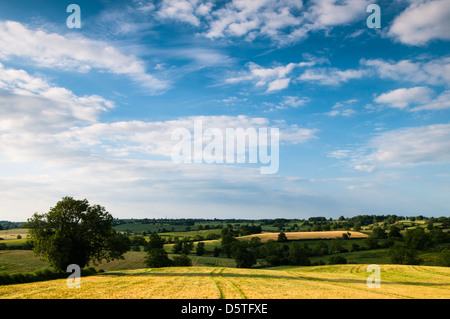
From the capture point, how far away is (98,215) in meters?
49.5

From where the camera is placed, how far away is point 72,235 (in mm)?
46875

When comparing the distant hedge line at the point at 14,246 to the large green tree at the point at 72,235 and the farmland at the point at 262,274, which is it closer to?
the farmland at the point at 262,274

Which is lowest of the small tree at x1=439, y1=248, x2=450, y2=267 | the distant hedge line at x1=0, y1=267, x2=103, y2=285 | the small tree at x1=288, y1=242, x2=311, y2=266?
the small tree at x1=288, y1=242, x2=311, y2=266

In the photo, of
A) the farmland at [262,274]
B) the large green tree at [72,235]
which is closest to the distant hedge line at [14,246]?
the farmland at [262,274]

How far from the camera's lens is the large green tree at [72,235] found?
144 ft

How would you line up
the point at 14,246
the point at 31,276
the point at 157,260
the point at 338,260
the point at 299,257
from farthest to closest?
the point at 14,246
the point at 299,257
the point at 338,260
the point at 157,260
the point at 31,276

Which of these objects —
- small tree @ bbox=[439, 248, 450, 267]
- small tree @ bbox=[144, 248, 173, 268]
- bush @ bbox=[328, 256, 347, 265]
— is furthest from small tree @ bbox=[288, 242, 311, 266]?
small tree @ bbox=[144, 248, 173, 268]

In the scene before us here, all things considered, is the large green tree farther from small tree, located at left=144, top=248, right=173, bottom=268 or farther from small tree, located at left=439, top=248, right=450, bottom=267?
small tree, located at left=439, top=248, right=450, bottom=267

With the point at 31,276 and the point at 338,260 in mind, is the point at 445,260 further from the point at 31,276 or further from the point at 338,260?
the point at 31,276

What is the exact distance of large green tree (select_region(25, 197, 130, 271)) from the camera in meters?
44.0

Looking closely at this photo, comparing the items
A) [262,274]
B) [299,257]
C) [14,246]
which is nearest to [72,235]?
[262,274]

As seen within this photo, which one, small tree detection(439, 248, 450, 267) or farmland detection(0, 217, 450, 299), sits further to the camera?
small tree detection(439, 248, 450, 267)

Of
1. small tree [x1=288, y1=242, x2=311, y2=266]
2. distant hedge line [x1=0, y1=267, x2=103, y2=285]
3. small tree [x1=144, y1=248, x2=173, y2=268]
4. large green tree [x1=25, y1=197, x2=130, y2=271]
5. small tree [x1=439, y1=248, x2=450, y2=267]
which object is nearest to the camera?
distant hedge line [x1=0, y1=267, x2=103, y2=285]
